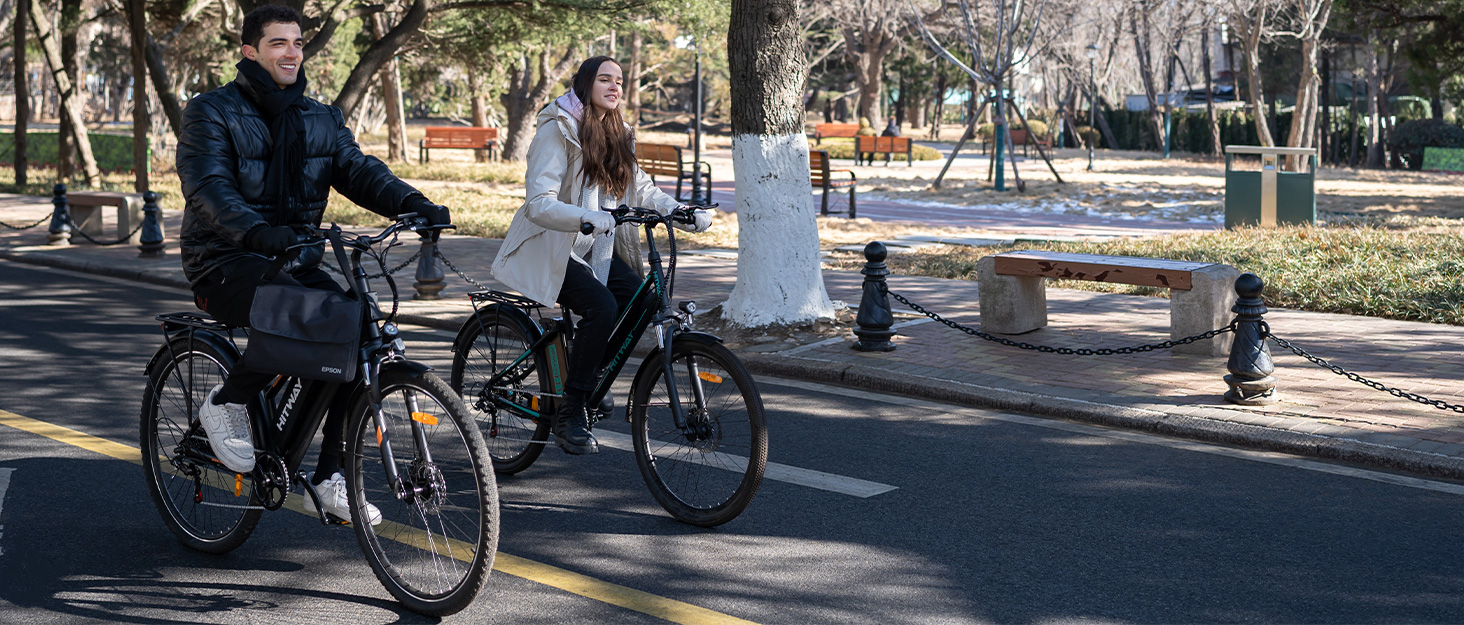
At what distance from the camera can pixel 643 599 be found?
170 inches

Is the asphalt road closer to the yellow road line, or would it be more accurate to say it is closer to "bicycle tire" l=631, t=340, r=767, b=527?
the yellow road line

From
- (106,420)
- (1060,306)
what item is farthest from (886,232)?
(106,420)

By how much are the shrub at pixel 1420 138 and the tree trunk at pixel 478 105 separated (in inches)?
988

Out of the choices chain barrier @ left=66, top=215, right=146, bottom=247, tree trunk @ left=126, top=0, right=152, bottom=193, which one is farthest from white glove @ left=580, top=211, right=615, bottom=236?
tree trunk @ left=126, top=0, right=152, bottom=193

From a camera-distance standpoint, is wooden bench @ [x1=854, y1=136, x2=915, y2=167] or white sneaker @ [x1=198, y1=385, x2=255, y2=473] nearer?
white sneaker @ [x1=198, y1=385, x2=255, y2=473]

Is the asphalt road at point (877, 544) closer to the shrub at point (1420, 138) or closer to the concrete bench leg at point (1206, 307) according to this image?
the concrete bench leg at point (1206, 307)

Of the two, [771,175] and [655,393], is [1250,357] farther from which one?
[771,175]

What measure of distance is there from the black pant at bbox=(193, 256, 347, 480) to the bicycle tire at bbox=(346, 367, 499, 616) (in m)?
0.13

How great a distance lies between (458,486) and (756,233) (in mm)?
5634

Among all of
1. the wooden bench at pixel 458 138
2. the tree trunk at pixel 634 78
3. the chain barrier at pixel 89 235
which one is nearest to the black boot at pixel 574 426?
the chain barrier at pixel 89 235

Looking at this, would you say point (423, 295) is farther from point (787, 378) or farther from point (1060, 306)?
point (1060, 306)

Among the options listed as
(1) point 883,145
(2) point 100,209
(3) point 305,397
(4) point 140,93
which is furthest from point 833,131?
(3) point 305,397

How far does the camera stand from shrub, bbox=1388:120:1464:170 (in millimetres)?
35906

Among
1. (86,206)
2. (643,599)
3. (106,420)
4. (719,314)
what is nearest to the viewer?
(643,599)
